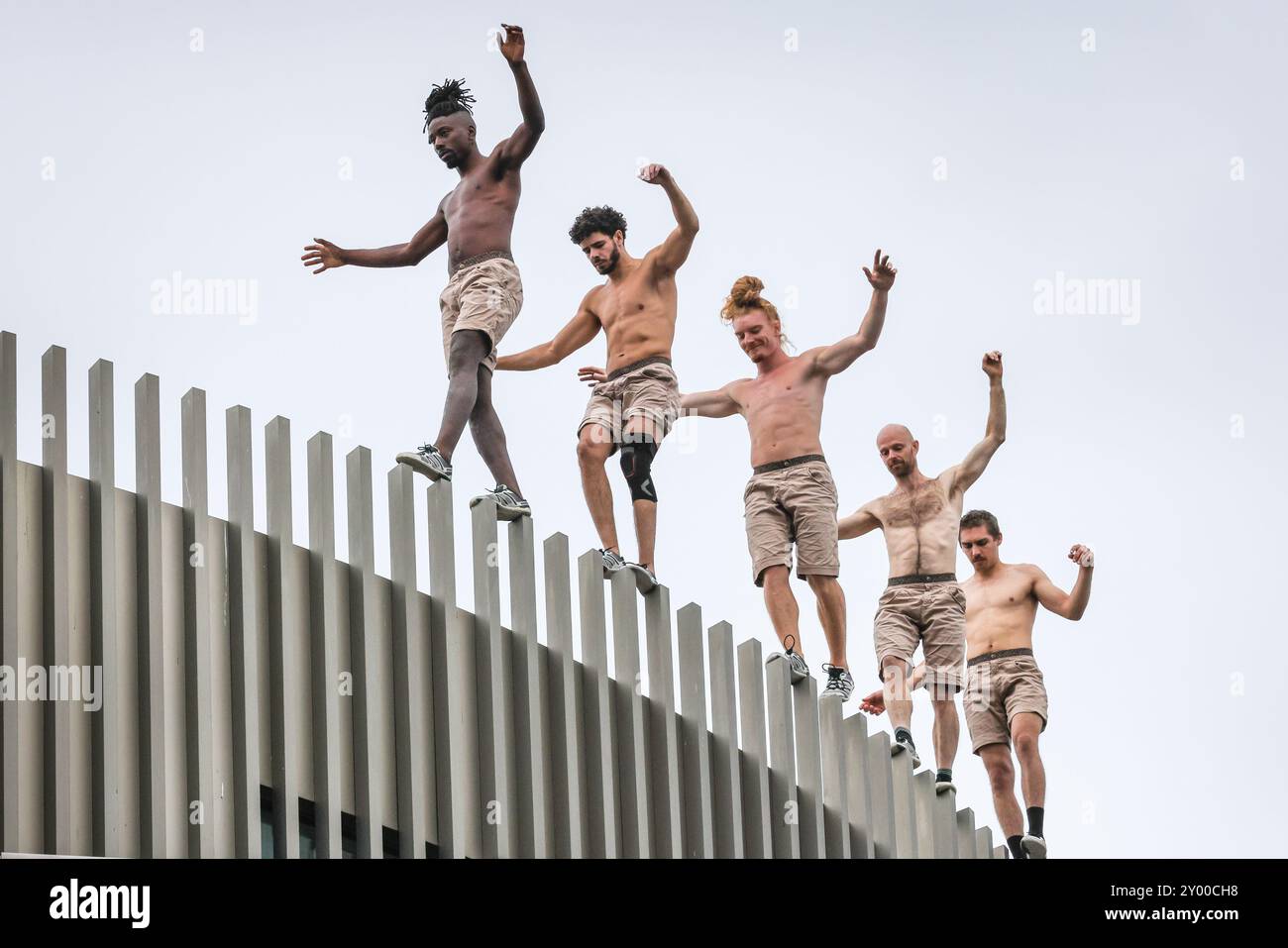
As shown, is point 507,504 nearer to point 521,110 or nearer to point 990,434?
point 521,110

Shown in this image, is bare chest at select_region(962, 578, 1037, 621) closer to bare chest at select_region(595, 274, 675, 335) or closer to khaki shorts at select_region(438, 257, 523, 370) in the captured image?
bare chest at select_region(595, 274, 675, 335)

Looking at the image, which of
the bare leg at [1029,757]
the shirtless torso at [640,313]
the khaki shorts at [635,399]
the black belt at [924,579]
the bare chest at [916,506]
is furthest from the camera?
the bare leg at [1029,757]

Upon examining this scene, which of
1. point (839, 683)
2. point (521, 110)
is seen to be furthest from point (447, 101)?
point (839, 683)

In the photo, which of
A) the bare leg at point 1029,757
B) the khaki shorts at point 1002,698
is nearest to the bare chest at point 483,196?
the khaki shorts at point 1002,698

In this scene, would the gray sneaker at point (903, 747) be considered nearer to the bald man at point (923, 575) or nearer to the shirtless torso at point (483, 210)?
the bald man at point (923, 575)

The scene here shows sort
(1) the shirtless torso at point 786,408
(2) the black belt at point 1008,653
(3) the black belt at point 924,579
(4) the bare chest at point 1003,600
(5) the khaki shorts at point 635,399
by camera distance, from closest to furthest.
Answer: (5) the khaki shorts at point 635,399 → (1) the shirtless torso at point 786,408 → (3) the black belt at point 924,579 → (2) the black belt at point 1008,653 → (4) the bare chest at point 1003,600

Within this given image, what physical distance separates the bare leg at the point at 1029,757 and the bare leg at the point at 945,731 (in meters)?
0.62

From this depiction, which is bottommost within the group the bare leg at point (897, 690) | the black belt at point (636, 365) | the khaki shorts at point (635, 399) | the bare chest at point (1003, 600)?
the bare leg at point (897, 690)

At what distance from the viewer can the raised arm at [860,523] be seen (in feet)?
52.5

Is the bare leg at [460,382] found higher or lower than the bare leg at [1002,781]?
higher

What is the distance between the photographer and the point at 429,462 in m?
11.9

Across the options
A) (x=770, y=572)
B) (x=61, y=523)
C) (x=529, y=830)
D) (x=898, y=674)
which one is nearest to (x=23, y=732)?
(x=61, y=523)

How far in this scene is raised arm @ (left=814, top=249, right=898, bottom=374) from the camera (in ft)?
47.5

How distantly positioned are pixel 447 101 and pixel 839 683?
4.20 metres
